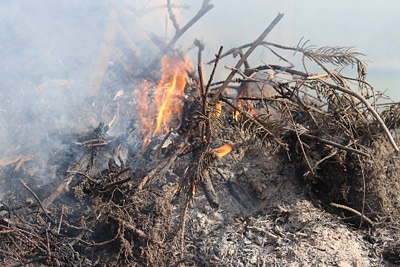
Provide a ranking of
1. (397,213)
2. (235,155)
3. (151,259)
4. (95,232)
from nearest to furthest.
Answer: (151,259) < (95,232) < (397,213) < (235,155)

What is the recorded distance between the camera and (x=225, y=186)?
4691 millimetres

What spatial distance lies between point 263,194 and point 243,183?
0.28 meters

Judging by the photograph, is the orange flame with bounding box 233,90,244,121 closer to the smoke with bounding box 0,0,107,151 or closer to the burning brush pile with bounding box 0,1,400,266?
the burning brush pile with bounding box 0,1,400,266

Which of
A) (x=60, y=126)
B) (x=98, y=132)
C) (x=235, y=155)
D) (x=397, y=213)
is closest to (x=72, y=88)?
(x=60, y=126)

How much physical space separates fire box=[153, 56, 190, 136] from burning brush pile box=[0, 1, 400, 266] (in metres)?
0.03

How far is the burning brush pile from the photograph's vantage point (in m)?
3.70

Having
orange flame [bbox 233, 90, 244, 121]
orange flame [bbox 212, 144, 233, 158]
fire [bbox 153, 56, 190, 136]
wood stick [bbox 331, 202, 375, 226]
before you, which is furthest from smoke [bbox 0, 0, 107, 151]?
wood stick [bbox 331, 202, 375, 226]

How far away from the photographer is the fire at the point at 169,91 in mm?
5191

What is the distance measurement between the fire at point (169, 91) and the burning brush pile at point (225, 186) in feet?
0.10

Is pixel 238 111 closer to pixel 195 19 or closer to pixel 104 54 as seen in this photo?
pixel 104 54

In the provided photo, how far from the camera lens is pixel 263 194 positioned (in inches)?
179

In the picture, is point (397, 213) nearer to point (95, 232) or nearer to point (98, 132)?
point (95, 232)

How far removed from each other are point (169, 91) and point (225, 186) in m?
1.77

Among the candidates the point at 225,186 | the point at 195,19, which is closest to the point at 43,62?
the point at 195,19
